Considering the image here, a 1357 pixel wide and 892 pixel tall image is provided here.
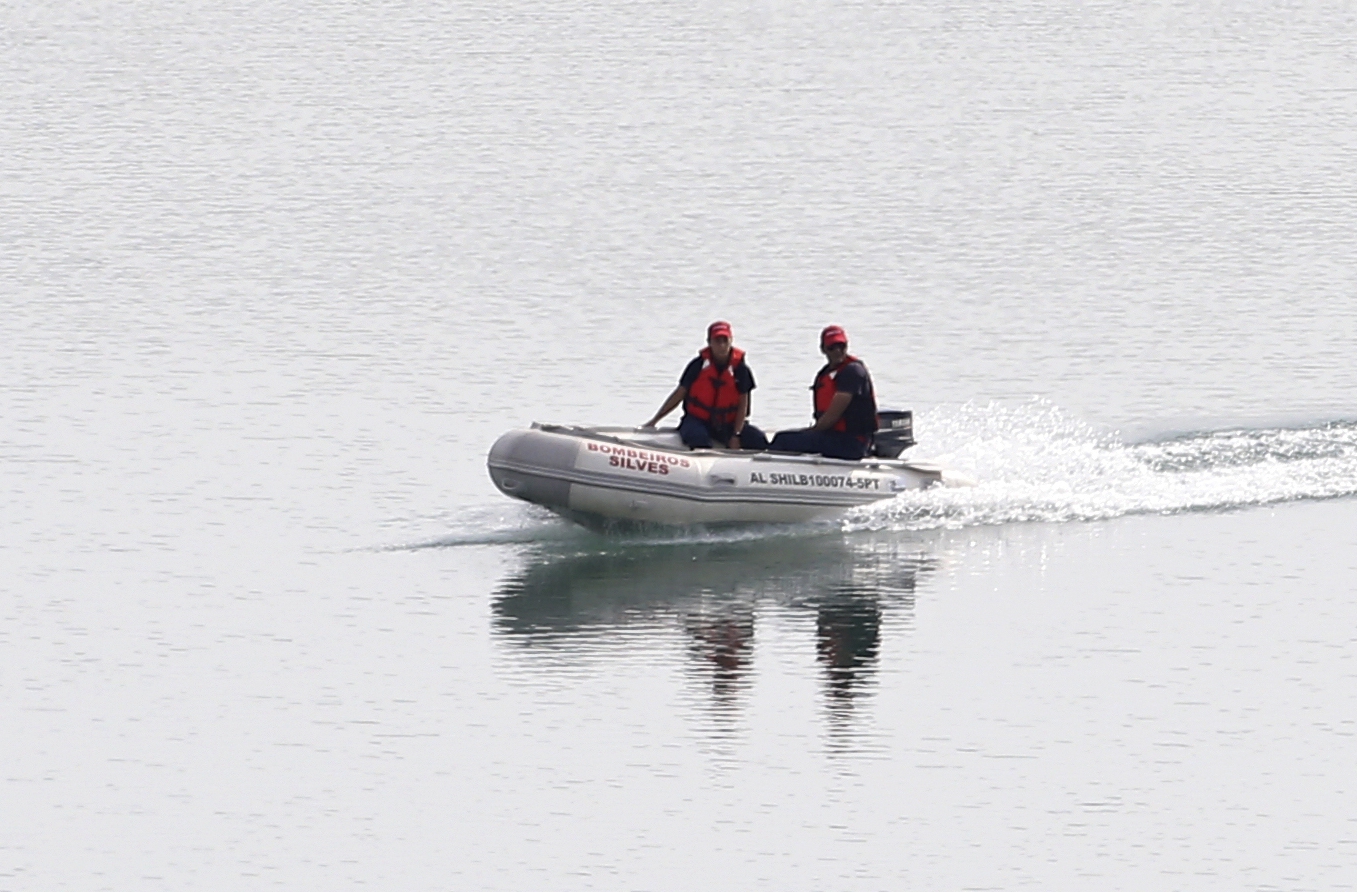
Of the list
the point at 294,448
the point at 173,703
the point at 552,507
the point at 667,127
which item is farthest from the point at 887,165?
the point at 173,703

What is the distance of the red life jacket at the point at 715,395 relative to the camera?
21594 mm

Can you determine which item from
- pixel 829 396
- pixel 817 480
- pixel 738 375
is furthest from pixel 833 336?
pixel 817 480

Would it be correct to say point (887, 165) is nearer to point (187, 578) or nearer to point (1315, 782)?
point (187, 578)

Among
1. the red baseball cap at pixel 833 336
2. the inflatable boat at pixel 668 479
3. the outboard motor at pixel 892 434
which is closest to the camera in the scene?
the inflatable boat at pixel 668 479

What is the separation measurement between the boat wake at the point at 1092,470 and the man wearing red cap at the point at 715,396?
45.8 inches

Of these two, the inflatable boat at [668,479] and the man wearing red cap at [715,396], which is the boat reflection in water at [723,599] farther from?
the man wearing red cap at [715,396]

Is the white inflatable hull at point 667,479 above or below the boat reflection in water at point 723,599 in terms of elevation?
above

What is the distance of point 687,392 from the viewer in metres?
21.7

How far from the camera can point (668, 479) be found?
69.9 feet

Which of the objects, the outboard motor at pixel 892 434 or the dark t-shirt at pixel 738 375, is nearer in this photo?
the dark t-shirt at pixel 738 375

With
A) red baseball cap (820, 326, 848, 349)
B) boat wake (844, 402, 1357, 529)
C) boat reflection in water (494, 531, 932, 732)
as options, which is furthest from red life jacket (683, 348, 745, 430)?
boat wake (844, 402, 1357, 529)

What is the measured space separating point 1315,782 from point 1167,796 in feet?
2.91

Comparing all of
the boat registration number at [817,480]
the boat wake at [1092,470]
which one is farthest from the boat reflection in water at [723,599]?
the boat wake at [1092,470]

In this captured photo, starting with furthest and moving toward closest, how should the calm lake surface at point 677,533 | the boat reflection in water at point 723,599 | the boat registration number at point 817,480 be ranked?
1. the boat registration number at point 817,480
2. the boat reflection in water at point 723,599
3. the calm lake surface at point 677,533
